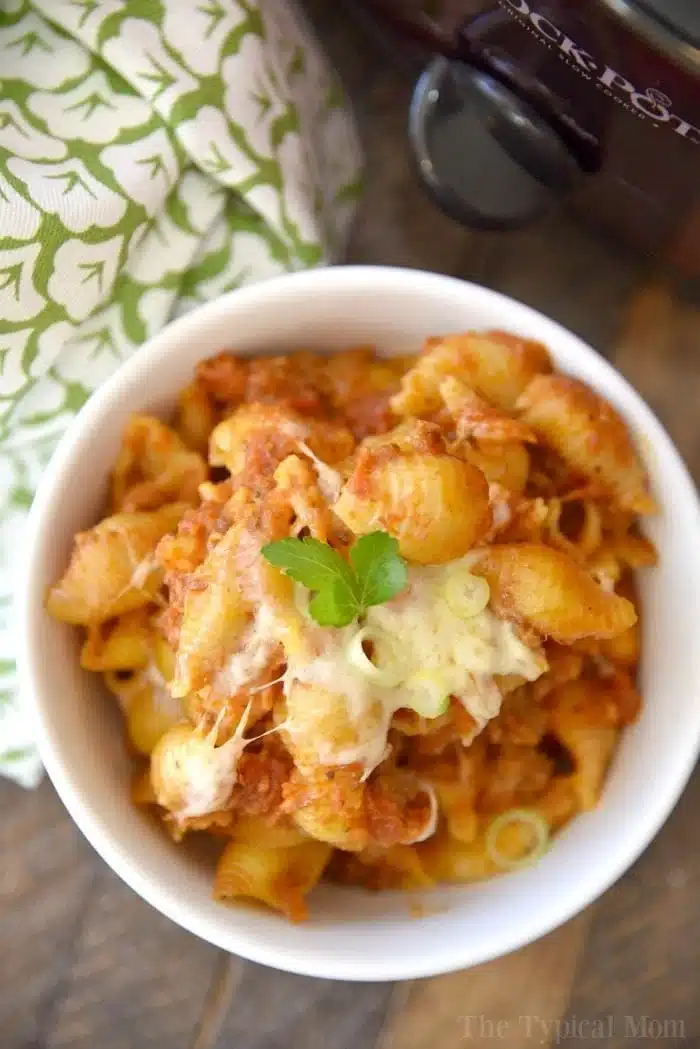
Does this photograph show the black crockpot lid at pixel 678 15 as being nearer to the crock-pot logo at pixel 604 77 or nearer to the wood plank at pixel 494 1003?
the crock-pot logo at pixel 604 77

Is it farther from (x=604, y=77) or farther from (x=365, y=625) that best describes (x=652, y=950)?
(x=604, y=77)

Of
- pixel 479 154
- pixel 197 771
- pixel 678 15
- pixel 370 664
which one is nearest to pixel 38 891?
pixel 197 771

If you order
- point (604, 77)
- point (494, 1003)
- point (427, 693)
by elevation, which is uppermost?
point (604, 77)

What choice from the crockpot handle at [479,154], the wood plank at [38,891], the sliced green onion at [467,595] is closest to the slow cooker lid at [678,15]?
the crockpot handle at [479,154]

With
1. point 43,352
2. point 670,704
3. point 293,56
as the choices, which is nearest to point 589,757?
point 670,704

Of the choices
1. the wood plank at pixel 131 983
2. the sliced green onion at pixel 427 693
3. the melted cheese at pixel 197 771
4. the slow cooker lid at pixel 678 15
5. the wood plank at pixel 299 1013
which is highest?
the slow cooker lid at pixel 678 15

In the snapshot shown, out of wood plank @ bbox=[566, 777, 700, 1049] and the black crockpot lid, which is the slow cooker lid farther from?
wood plank @ bbox=[566, 777, 700, 1049]

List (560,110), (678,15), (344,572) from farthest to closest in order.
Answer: (560,110) < (344,572) < (678,15)

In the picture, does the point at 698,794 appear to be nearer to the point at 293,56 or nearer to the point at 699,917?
the point at 699,917

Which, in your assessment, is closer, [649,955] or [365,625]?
[365,625]
